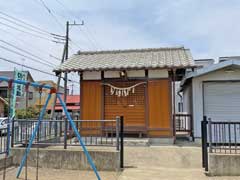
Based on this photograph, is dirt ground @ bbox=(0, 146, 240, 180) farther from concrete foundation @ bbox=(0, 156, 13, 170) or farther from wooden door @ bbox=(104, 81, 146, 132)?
wooden door @ bbox=(104, 81, 146, 132)

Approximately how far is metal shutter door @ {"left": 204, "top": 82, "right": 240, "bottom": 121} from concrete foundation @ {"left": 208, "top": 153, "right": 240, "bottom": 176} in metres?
3.68

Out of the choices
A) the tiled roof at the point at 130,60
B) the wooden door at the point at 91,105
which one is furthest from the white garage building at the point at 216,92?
the wooden door at the point at 91,105

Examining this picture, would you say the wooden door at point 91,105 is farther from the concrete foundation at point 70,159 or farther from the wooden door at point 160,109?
the concrete foundation at point 70,159

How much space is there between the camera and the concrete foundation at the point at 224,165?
5723 mm

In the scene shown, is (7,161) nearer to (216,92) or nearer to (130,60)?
(130,60)

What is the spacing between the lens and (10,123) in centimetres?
716

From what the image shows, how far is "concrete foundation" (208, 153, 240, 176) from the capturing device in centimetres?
572

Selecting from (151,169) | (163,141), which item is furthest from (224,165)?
(163,141)

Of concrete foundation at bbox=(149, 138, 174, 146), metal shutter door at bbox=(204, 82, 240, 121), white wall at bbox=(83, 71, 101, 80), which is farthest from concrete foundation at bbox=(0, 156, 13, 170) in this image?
metal shutter door at bbox=(204, 82, 240, 121)

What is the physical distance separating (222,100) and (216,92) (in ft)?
1.25

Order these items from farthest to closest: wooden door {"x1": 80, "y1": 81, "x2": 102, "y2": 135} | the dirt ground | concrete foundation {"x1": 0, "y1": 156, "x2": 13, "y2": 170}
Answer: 1. wooden door {"x1": 80, "y1": 81, "x2": 102, "y2": 135}
2. concrete foundation {"x1": 0, "y1": 156, "x2": 13, "y2": 170}
3. the dirt ground

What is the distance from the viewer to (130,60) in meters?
10.2

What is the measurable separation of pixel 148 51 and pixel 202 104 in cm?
381

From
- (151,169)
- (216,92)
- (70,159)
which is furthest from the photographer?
(216,92)
